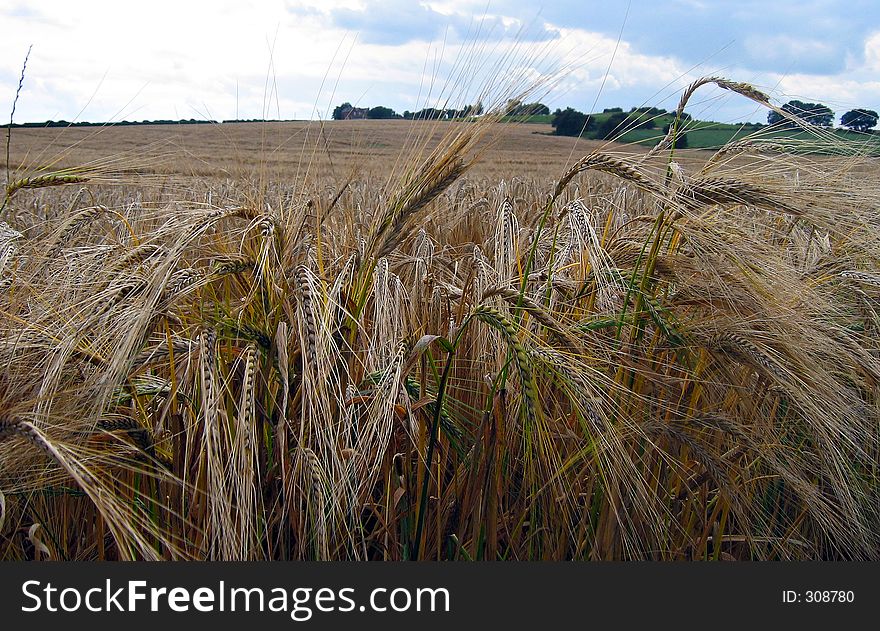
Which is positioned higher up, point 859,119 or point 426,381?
point 859,119

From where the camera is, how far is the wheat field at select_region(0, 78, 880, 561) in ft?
4.72

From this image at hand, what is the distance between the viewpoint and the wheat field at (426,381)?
56.6 inches

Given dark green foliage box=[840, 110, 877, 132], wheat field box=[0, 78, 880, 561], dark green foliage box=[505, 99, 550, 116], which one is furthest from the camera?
dark green foliage box=[840, 110, 877, 132]

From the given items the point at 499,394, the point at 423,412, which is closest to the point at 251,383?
the point at 423,412

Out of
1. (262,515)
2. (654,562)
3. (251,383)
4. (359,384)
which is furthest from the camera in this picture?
(654,562)

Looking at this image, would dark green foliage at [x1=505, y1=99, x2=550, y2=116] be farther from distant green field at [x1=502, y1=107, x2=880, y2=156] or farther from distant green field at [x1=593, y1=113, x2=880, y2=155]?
distant green field at [x1=593, y1=113, x2=880, y2=155]

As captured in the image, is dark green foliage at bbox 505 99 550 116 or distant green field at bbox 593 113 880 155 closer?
dark green foliage at bbox 505 99 550 116

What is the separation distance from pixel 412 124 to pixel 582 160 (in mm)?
483

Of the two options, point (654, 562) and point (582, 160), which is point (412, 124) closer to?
point (582, 160)

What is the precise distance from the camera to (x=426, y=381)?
1794 mm

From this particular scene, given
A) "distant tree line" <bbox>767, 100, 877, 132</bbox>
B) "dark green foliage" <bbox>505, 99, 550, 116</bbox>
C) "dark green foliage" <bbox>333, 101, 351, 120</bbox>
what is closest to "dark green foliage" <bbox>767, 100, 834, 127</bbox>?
"distant tree line" <bbox>767, 100, 877, 132</bbox>

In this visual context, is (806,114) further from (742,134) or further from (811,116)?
(742,134)

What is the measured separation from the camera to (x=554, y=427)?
6.16 feet

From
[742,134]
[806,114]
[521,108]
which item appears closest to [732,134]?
[742,134]
